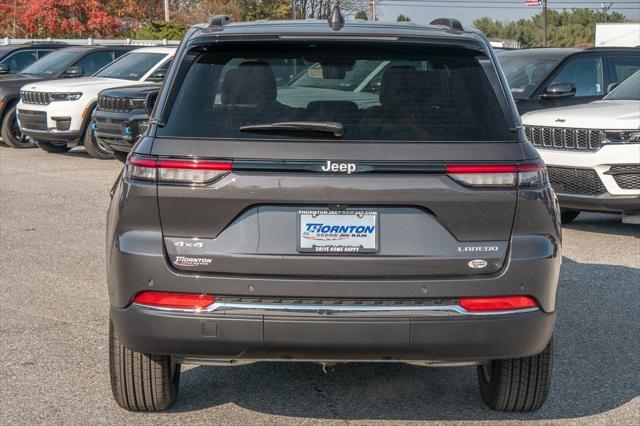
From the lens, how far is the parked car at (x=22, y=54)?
2288cm

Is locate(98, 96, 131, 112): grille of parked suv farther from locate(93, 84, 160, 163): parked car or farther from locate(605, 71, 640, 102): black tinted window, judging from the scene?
locate(605, 71, 640, 102): black tinted window

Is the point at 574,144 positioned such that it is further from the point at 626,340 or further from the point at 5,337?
the point at 5,337

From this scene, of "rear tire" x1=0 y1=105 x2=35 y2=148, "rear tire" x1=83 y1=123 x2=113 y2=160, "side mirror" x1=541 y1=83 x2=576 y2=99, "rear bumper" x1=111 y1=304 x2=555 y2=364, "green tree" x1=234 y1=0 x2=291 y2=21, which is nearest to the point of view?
"rear bumper" x1=111 y1=304 x2=555 y2=364

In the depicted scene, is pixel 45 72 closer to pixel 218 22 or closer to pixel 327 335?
pixel 218 22

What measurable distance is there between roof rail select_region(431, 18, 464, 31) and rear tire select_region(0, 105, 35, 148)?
15.5 m

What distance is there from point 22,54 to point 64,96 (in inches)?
241

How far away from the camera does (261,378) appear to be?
566 cm

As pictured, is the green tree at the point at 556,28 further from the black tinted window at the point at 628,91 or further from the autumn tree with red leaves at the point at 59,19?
the black tinted window at the point at 628,91

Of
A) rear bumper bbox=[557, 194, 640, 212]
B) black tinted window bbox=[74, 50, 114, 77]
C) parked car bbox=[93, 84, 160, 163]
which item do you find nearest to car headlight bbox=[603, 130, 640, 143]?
rear bumper bbox=[557, 194, 640, 212]

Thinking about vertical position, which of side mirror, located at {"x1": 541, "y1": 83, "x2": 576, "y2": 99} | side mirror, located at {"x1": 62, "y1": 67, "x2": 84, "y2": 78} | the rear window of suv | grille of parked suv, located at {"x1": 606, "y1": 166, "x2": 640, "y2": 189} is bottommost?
grille of parked suv, located at {"x1": 606, "y1": 166, "x2": 640, "y2": 189}

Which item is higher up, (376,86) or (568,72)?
(376,86)

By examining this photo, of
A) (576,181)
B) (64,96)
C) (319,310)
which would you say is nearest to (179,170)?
(319,310)

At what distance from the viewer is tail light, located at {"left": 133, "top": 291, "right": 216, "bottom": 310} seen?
4301 mm

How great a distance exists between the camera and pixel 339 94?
4.48 m
